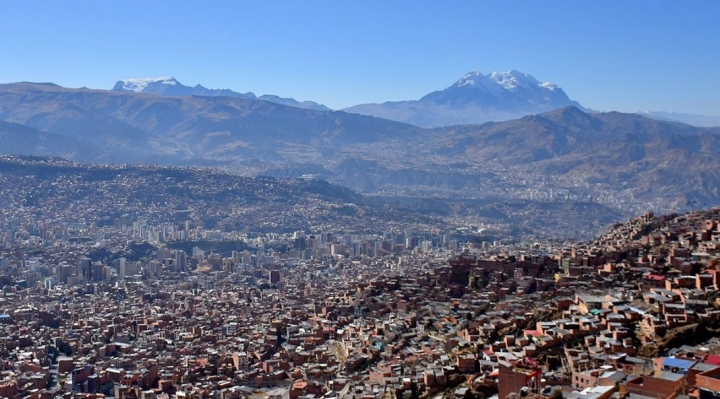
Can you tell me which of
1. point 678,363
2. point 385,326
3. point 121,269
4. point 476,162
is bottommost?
point 121,269

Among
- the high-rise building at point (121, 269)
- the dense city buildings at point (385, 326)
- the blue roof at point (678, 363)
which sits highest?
the blue roof at point (678, 363)

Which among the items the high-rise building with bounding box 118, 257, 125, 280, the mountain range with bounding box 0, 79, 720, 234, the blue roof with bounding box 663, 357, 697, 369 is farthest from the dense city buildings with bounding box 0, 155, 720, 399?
the mountain range with bounding box 0, 79, 720, 234

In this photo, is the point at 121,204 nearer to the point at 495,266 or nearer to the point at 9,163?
the point at 9,163

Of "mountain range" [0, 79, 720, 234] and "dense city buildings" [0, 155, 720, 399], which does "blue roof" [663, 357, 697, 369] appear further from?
"mountain range" [0, 79, 720, 234]

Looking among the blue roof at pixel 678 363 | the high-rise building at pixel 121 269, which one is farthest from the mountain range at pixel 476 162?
the blue roof at pixel 678 363

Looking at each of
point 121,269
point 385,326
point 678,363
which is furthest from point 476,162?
point 678,363

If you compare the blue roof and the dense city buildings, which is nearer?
the blue roof

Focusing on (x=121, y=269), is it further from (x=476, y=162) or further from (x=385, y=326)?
(x=476, y=162)

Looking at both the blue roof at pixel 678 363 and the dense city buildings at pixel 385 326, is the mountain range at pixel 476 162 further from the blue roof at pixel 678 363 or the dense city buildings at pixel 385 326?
the blue roof at pixel 678 363
